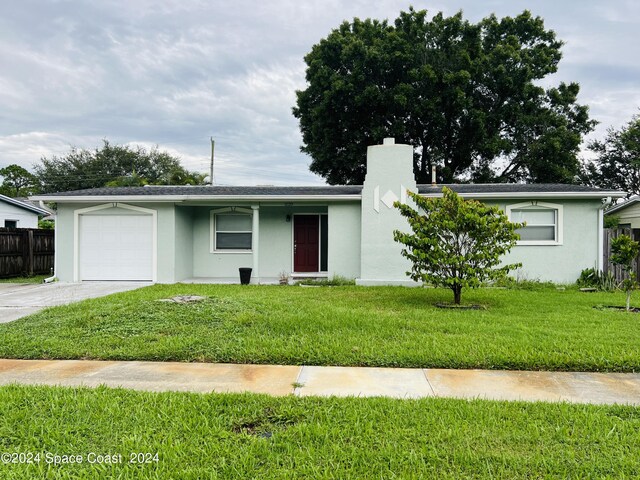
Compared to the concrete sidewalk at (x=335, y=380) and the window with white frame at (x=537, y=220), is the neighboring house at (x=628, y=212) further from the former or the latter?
the concrete sidewalk at (x=335, y=380)

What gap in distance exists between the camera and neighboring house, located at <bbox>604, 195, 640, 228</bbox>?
57.5 feet

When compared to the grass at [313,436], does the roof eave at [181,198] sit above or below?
above

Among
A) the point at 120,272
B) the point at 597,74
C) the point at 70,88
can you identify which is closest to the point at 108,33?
the point at 70,88

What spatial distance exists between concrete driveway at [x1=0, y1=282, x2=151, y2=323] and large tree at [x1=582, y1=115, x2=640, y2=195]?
31.1 metres

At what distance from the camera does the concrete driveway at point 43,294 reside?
8.44 m

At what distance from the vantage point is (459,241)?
8812 mm

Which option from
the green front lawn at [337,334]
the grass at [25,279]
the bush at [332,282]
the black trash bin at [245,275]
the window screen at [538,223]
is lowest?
the green front lawn at [337,334]

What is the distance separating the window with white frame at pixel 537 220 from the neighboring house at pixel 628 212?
773cm

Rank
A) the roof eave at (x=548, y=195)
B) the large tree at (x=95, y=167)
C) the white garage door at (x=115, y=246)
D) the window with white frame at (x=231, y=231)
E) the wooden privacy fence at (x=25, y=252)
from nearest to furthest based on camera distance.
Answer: the roof eave at (x=548, y=195), the white garage door at (x=115, y=246), the window with white frame at (x=231, y=231), the wooden privacy fence at (x=25, y=252), the large tree at (x=95, y=167)

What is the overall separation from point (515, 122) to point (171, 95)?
1827 cm

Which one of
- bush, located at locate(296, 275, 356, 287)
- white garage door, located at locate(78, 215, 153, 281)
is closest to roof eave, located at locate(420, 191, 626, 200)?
bush, located at locate(296, 275, 356, 287)

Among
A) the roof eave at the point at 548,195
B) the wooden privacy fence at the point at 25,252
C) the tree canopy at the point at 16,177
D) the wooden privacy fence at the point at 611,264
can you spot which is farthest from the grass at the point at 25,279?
the tree canopy at the point at 16,177

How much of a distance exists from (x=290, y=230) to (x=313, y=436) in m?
11.4

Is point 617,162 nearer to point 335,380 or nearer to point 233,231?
point 233,231
